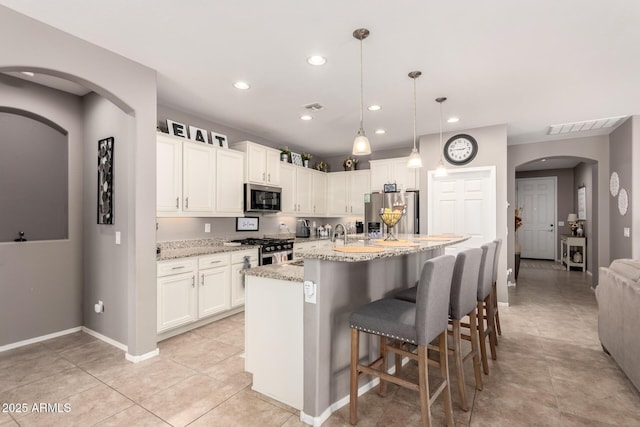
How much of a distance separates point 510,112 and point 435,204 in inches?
66.1

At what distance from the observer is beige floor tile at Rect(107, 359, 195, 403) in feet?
7.49

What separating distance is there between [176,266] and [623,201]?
5.91 meters

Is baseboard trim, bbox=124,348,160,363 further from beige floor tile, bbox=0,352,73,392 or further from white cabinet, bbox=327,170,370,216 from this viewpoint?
white cabinet, bbox=327,170,370,216

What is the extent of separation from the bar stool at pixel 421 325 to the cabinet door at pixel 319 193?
419cm

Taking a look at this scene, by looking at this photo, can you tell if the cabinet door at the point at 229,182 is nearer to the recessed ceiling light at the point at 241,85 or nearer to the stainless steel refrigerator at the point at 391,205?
the recessed ceiling light at the point at 241,85

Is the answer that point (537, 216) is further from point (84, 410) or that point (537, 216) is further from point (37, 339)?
point (37, 339)

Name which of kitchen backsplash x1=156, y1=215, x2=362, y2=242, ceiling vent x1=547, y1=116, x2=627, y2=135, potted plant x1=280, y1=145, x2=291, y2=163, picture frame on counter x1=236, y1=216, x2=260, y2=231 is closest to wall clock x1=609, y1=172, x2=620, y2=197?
ceiling vent x1=547, y1=116, x2=627, y2=135

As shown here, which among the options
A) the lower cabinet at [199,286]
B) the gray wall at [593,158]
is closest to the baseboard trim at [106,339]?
the lower cabinet at [199,286]

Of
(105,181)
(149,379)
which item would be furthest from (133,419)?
(105,181)

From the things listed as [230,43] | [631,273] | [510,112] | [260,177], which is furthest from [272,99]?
[631,273]

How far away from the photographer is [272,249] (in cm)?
456

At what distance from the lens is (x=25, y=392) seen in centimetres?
228

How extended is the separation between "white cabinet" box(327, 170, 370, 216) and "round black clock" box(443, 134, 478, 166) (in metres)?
1.61

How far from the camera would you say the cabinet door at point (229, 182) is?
13.6 ft
